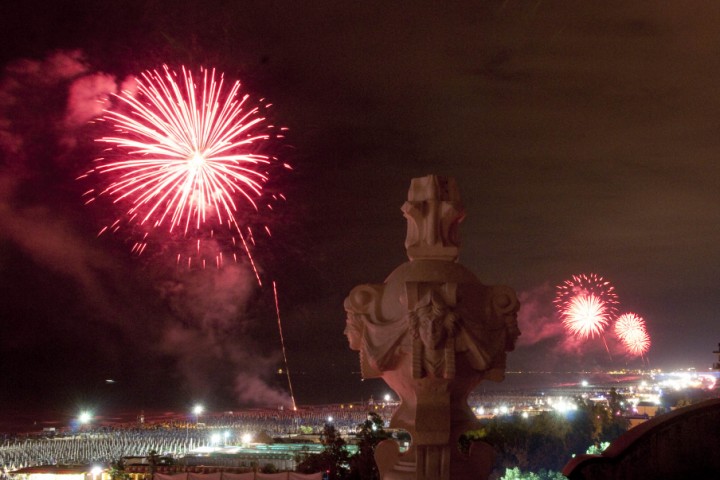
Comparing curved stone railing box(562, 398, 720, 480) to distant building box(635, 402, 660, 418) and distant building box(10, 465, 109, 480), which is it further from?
distant building box(635, 402, 660, 418)

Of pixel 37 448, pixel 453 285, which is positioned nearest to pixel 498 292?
pixel 453 285

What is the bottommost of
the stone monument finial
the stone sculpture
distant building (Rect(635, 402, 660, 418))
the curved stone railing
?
the curved stone railing

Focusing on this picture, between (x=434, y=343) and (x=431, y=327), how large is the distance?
0.17 meters

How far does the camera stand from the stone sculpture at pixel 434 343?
705cm

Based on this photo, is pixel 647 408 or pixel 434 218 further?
pixel 647 408

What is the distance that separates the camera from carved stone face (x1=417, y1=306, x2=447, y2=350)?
6.95 meters

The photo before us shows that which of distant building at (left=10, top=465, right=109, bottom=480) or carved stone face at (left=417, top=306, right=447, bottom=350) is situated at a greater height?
carved stone face at (left=417, top=306, right=447, bottom=350)

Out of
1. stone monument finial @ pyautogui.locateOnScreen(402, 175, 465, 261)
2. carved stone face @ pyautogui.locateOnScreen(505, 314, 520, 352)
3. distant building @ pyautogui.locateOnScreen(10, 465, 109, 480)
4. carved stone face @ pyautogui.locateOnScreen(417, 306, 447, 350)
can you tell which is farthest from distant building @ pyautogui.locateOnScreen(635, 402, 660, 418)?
carved stone face @ pyautogui.locateOnScreen(417, 306, 447, 350)

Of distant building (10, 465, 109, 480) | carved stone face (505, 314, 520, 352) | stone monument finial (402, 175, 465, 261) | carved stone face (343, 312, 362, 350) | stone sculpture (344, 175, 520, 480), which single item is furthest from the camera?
distant building (10, 465, 109, 480)

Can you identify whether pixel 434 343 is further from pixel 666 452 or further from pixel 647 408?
pixel 647 408

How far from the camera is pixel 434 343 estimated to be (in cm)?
697

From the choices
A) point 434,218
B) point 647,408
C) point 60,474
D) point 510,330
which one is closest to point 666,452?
point 510,330

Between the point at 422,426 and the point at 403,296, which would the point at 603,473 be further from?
the point at 403,296

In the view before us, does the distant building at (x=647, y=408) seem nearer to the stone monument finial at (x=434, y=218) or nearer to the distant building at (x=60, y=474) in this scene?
the distant building at (x=60, y=474)
